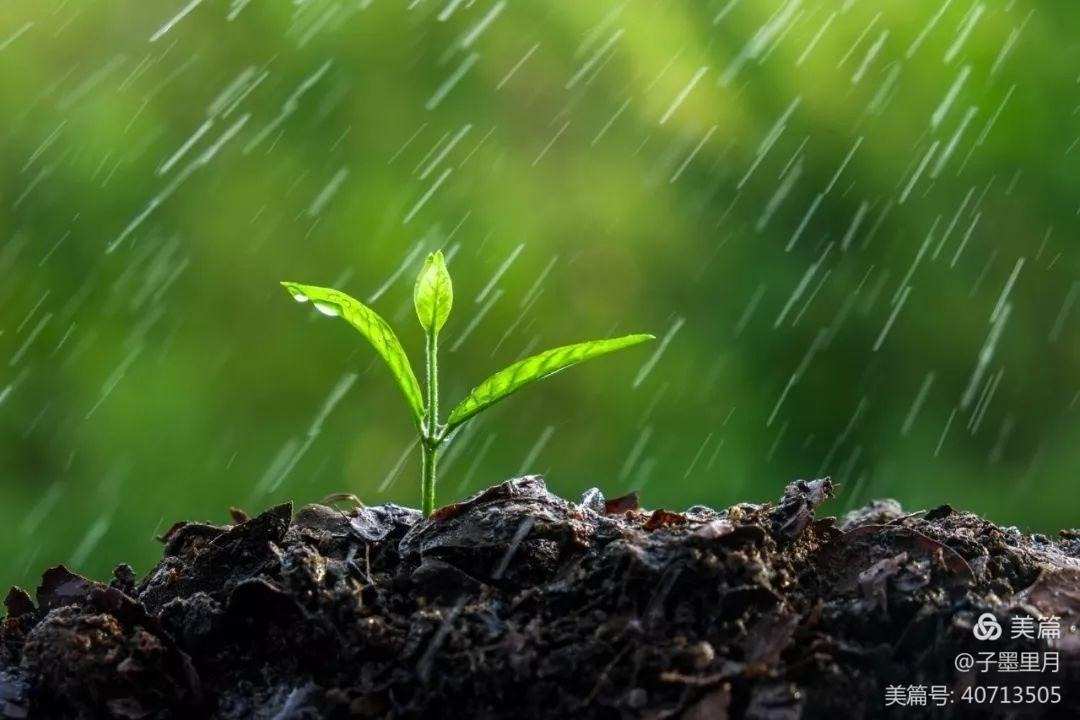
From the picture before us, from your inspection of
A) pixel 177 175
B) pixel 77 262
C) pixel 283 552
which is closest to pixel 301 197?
pixel 177 175

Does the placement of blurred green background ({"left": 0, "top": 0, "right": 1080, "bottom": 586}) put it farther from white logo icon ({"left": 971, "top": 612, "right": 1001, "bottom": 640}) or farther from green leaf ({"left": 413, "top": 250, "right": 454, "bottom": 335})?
white logo icon ({"left": 971, "top": 612, "right": 1001, "bottom": 640})

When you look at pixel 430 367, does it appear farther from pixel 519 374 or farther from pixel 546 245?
pixel 546 245

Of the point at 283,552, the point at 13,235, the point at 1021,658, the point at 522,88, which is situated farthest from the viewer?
the point at 522,88

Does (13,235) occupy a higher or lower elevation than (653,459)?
lower

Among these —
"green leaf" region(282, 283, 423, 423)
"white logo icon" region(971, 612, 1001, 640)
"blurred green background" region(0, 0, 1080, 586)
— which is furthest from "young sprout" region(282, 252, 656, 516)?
"blurred green background" region(0, 0, 1080, 586)

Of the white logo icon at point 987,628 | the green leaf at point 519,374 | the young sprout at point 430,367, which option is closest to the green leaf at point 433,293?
the young sprout at point 430,367

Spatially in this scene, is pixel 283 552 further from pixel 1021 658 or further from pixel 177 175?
pixel 177 175

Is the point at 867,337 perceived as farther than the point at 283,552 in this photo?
Yes
